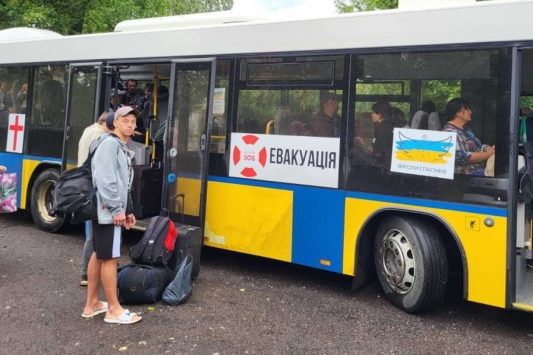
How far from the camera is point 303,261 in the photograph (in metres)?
5.61

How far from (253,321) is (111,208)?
160cm

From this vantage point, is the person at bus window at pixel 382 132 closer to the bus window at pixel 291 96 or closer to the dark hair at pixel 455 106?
the bus window at pixel 291 96

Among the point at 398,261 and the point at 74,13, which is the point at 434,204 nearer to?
the point at 398,261

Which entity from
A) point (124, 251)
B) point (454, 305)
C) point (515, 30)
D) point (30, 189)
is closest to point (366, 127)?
point (515, 30)

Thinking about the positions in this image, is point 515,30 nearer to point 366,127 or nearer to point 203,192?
point 366,127

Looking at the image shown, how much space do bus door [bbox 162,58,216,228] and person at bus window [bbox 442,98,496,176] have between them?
2723mm

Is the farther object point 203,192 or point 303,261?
point 203,192

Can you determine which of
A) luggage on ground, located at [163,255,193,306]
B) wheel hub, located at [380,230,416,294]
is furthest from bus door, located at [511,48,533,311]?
luggage on ground, located at [163,255,193,306]

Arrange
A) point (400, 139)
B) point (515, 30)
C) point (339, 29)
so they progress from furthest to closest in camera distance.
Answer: point (339, 29) → point (400, 139) → point (515, 30)

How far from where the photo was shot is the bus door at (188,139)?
20.5 ft

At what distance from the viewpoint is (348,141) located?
5305mm

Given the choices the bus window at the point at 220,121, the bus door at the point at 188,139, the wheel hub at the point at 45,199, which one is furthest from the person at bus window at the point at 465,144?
the wheel hub at the point at 45,199

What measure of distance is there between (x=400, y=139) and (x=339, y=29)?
4.21 feet

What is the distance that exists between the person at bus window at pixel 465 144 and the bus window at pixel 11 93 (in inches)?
255
